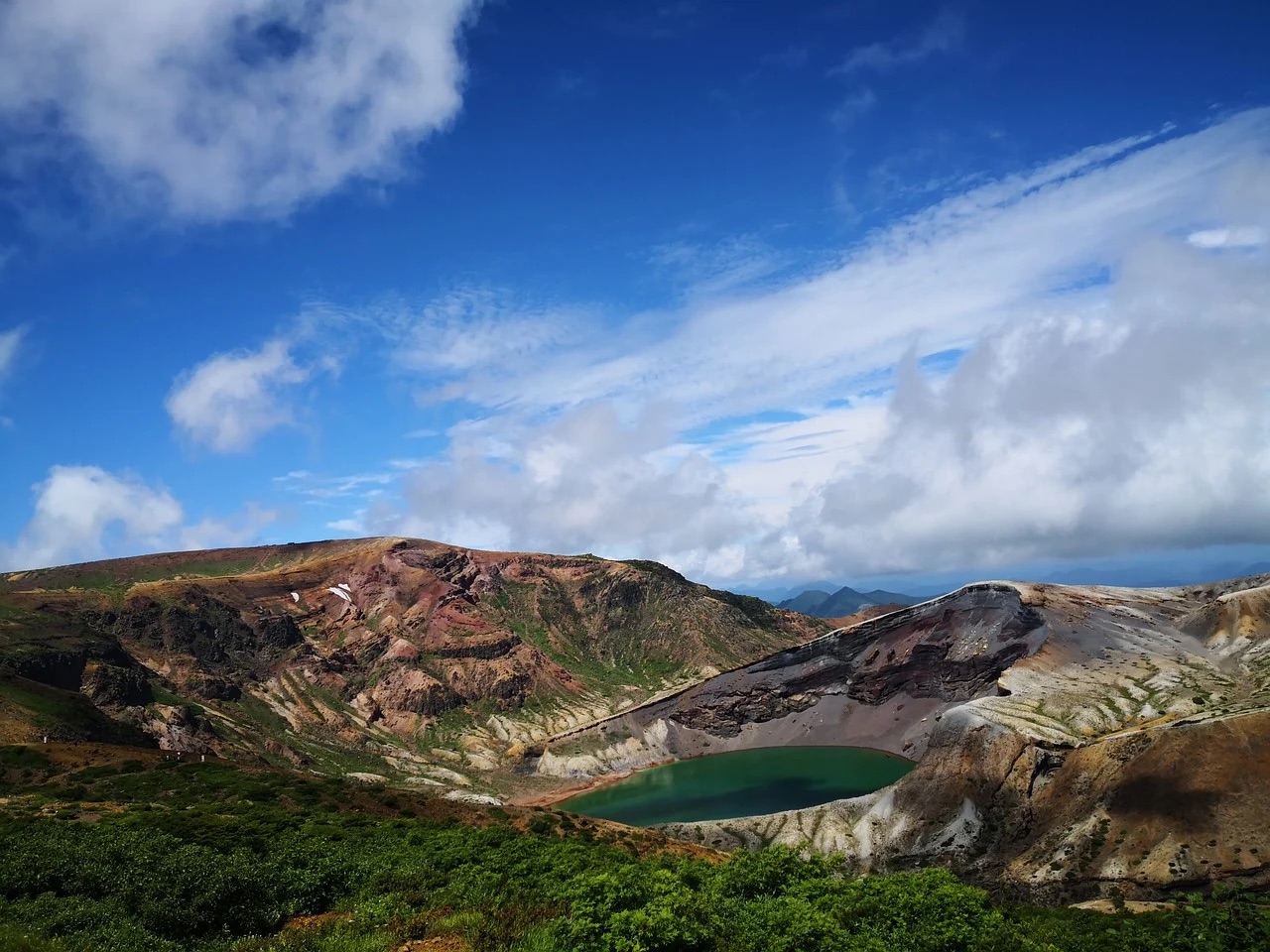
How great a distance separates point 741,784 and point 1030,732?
2733 inches

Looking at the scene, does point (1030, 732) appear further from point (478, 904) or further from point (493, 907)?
point (493, 907)

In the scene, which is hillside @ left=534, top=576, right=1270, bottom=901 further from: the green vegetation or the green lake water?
A: the green vegetation

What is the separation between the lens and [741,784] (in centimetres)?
14850

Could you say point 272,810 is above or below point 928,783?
above

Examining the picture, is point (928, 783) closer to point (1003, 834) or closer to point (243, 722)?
point (1003, 834)

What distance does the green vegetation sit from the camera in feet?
58.3

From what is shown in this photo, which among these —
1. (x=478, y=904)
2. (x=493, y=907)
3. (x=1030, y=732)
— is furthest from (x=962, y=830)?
(x=493, y=907)

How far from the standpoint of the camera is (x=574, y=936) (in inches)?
650

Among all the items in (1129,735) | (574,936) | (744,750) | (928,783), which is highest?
(574,936)

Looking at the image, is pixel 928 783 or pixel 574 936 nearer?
pixel 574 936

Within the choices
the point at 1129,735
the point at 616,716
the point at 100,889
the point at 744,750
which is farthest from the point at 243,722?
the point at 1129,735

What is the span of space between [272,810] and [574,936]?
47.4m

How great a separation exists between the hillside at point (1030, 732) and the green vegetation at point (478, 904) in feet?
148

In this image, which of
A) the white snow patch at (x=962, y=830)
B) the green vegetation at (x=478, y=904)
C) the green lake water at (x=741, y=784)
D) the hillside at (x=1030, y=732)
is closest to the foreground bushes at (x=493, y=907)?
the green vegetation at (x=478, y=904)
